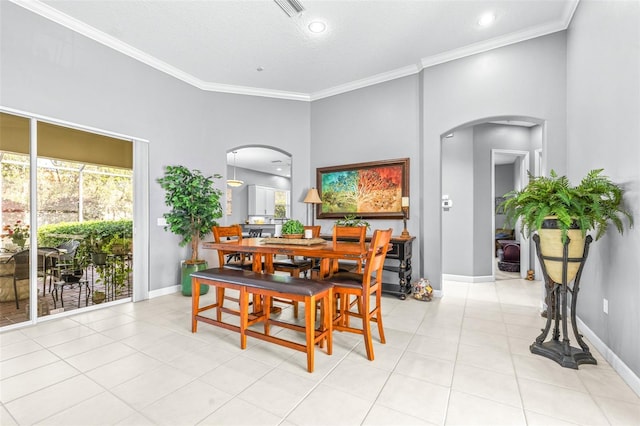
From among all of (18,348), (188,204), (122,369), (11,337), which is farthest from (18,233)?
(122,369)

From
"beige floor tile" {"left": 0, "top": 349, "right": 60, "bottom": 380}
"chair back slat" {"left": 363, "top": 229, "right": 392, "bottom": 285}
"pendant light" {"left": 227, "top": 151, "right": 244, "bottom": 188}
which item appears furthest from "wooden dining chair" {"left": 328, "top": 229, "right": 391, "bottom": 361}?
"pendant light" {"left": 227, "top": 151, "right": 244, "bottom": 188}

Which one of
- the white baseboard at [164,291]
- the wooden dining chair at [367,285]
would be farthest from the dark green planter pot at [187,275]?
the wooden dining chair at [367,285]

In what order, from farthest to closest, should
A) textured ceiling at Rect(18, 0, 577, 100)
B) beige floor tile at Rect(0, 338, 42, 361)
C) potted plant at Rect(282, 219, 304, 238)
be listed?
textured ceiling at Rect(18, 0, 577, 100)
potted plant at Rect(282, 219, 304, 238)
beige floor tile at Rect(0, 338, 42, 361)

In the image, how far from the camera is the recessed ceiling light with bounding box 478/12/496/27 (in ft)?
10.7

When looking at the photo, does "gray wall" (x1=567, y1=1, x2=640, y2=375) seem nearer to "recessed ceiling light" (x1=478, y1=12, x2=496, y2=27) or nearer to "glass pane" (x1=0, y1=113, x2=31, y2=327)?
"recessed ceiling light" (x1=478, y1=12, x2=496, y2=27)

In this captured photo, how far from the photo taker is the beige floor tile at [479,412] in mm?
1599

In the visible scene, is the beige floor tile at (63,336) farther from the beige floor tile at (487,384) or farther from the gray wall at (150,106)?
the beige floor tile at (487,384)

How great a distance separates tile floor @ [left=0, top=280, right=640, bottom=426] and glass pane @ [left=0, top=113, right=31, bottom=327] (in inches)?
14.1

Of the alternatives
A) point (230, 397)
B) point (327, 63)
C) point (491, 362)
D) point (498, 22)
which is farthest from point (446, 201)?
point (230, 397)

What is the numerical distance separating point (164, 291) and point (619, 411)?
4687mm

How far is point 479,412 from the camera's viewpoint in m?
1.68

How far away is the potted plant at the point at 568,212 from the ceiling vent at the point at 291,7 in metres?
2.78

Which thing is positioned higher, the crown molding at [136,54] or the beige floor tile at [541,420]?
the crown molding at [136,54]

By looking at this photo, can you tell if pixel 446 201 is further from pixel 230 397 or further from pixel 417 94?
pixel 230 397
